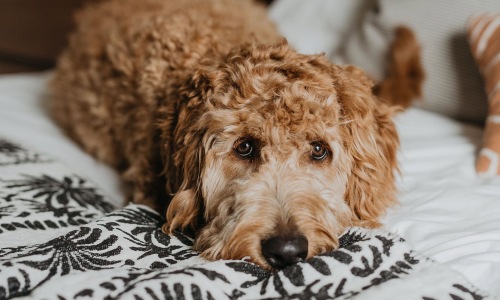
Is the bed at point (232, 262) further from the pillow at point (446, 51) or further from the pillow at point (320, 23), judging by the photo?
the pillow at point (320, 23)

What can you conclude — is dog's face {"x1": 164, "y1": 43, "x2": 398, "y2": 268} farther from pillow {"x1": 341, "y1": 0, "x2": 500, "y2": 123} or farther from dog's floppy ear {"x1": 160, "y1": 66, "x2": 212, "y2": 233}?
pillow {"x1": 341, "y1": 0, "x2": 500, "y2": 123}

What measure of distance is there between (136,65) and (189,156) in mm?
796

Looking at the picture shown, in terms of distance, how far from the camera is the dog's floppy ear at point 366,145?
1.80 meters

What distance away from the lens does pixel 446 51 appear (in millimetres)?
2633

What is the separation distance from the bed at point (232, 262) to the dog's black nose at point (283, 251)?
1.7 inches

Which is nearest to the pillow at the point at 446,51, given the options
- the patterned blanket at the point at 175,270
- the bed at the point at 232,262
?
the bed at the point at 232,262

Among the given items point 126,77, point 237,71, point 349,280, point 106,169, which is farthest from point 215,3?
point 349,280

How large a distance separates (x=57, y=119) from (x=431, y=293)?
8.04 ft

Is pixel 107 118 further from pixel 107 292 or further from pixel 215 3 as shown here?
pixel 107 292

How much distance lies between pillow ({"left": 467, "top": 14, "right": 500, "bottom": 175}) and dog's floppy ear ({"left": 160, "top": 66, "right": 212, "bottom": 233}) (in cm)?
113

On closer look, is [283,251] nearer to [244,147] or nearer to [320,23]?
[244,147]

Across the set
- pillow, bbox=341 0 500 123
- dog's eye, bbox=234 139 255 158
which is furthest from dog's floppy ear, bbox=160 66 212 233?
pillow, bbox=341 0 500 123

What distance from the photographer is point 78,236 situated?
5.11 ft

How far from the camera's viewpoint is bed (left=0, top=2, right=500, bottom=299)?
4.35 feet
